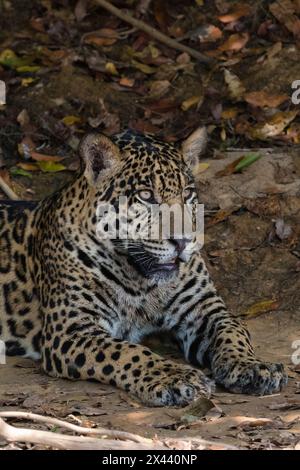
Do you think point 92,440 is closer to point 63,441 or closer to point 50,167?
point 63,441

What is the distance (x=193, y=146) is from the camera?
1055cm

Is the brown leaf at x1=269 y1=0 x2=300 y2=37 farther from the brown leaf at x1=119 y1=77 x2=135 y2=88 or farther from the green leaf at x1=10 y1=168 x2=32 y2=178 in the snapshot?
the green leaf at x1=10 y1=168 x2=32 y2=178

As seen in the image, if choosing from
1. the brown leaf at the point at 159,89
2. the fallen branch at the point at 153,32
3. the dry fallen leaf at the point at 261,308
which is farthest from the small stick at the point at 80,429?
the fallen branch at the point at 153,32

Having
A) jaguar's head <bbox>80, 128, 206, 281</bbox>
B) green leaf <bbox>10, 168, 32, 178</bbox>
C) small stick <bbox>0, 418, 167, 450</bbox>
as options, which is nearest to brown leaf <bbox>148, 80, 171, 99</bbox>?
green leaf <bbox>10, 168, 32, 178</bbox>

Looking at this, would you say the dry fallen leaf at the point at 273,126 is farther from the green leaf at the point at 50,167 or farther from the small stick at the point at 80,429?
the small stick at the point at 80,429

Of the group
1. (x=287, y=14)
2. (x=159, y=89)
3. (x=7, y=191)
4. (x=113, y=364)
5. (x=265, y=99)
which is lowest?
(x=113, y=364)

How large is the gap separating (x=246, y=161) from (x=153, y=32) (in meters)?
2.61

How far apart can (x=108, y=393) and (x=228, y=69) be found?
581cm

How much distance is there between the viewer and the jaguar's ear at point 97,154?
998 cm

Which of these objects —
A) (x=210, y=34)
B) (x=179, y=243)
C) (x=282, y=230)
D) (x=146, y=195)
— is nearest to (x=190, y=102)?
(x=210, y=34)

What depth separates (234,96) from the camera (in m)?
14.1

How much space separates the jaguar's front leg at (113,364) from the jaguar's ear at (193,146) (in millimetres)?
1518

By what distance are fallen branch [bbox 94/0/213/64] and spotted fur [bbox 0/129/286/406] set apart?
13.7 feet
